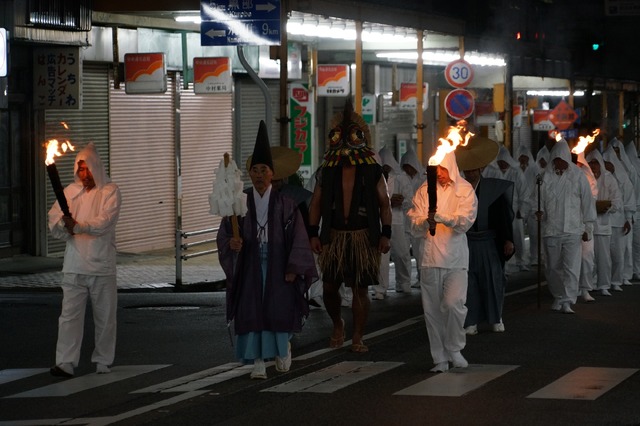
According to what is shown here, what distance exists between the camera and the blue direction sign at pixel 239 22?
797 inches

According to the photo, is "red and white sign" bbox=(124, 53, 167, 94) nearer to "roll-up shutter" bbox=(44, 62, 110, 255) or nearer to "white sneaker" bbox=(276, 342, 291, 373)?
"roll-up shutter" bbox=(44, 62, 110, 255)

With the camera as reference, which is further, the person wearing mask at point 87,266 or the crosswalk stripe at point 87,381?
the person wearing mask at point 87,266

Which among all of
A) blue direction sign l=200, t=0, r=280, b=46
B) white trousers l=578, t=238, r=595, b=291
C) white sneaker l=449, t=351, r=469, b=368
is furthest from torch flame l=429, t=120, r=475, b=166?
blue direction sign l=200, t=0, r=280, b=46

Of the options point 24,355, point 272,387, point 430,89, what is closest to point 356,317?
point 272,387

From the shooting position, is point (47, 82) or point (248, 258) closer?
point (248, 258)

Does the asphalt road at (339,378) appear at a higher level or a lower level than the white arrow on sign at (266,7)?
lower

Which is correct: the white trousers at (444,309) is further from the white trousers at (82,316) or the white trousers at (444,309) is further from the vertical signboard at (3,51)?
the vertical signboard at (3,51)

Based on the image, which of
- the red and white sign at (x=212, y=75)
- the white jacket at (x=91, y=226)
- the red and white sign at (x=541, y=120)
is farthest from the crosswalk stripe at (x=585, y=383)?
the red and white sign at (x=541, y=120)

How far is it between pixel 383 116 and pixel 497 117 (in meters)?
3.07

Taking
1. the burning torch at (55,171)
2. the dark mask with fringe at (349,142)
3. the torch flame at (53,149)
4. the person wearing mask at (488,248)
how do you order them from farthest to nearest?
1. the person wearing mask at (488,248)
2. the dark mask with fringe at (349,142)
3. the torch flame at (53,149)
4. the burning torch at (55,171)

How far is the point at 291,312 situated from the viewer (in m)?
11.8

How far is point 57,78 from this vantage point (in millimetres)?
22906

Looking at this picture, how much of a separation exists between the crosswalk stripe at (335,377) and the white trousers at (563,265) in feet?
14.7

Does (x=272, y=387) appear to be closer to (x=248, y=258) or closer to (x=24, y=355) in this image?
(x=248, y=258)
